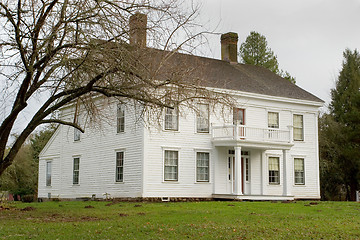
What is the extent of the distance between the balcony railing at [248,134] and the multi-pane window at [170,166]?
2697 mm

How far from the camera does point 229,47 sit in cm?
3634

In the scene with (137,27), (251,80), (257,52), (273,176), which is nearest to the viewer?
(137,27)

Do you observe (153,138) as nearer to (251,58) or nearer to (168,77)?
(168,77)

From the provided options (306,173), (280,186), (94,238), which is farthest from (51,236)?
(306,173)

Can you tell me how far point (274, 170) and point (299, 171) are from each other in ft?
6.83

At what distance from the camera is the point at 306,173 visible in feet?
107

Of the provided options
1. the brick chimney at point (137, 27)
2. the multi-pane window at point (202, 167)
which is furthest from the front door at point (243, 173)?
the brick chimney at point (137, 27)

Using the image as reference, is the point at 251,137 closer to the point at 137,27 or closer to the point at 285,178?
the point at 285,178

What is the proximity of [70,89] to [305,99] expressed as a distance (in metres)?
21.5

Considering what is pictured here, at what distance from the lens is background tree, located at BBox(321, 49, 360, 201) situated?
4016cm

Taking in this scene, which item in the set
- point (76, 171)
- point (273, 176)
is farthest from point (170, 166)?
point (76, 171)

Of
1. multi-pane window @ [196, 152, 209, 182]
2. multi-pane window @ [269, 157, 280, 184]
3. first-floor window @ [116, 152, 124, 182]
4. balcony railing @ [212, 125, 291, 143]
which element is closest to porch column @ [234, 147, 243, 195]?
balcony railing @ [212, 125, 291, 143]

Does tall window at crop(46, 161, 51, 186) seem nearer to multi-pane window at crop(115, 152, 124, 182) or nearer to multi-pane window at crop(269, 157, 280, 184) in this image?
multi-pane window at crop(115, 152, 124, 182)

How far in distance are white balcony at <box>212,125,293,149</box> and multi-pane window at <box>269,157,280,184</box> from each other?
78.8 inches
